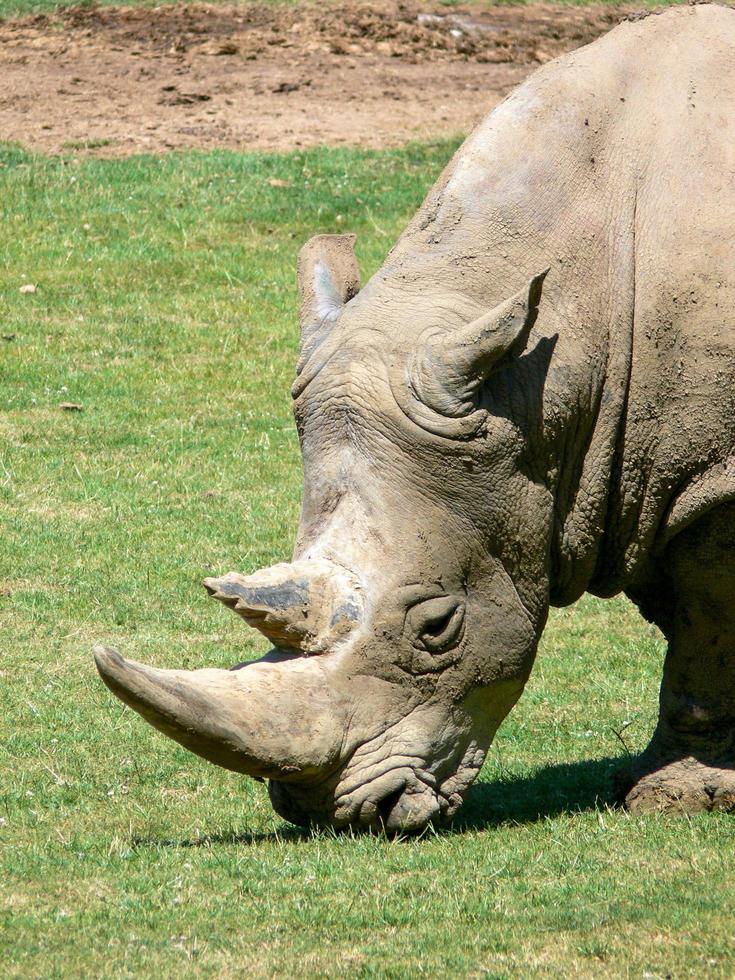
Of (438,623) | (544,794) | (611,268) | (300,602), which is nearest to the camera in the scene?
(300,602)

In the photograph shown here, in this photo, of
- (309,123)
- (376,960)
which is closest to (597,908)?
(376,960)

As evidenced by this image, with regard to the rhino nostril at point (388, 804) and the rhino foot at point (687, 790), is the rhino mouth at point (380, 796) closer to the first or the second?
the rhino nostril at point (388, 804)

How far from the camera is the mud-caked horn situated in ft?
20.0

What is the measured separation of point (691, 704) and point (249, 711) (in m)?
2.17

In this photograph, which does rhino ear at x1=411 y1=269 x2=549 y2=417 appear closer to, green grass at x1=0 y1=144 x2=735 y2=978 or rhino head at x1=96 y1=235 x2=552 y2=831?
rhino head at x1=96 y1=235 x2=552 y2=831

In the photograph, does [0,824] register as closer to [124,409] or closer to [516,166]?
[516,166]

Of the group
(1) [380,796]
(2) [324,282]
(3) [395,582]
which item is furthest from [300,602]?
(2) [324,282]

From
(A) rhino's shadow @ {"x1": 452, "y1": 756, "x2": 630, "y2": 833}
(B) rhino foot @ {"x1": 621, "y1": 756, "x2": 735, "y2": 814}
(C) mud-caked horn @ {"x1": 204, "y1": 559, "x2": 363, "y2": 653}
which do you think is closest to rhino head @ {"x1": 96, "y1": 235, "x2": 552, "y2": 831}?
(C) mud-caked horn @ {"x1": 204, "y1": 559, "x2": 363, "y2": 653}

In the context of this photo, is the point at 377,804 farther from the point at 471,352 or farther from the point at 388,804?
the point at 471,352

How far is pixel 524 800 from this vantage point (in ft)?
24.8

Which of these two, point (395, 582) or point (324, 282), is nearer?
point (395, 582)

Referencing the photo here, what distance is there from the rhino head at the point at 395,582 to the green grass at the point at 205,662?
36 centimetres

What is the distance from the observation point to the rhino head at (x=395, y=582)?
6.17 meters

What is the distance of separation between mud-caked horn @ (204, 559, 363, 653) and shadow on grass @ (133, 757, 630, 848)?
2.55ft
